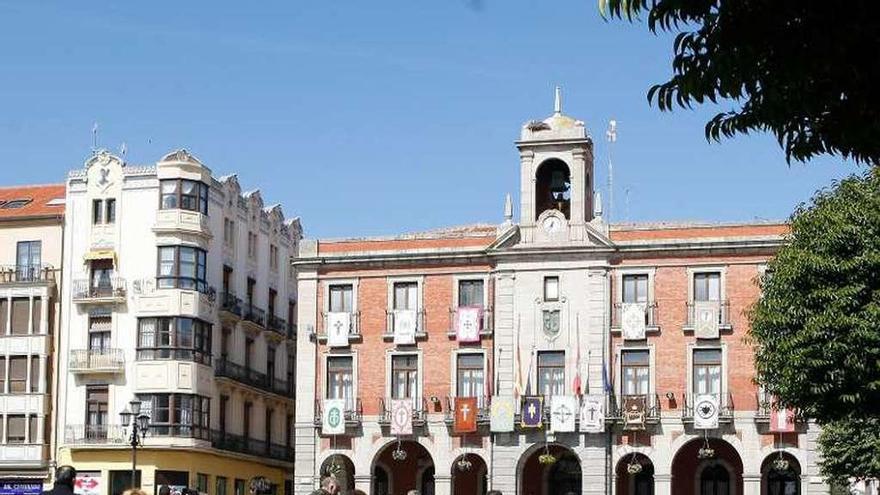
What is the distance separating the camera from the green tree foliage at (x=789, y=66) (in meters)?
11.6

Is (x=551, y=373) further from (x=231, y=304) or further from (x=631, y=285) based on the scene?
(x=231, y=304)

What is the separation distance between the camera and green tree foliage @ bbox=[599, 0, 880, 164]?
11.6 meters

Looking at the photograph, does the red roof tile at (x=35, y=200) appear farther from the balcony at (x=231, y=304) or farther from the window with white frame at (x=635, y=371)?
the window with white frame at (x=635, y=371)

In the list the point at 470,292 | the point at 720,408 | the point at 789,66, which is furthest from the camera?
the point at 470,292

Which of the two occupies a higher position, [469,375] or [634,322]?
[634,322]

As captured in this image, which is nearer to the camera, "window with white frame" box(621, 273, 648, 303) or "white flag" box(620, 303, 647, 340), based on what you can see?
"white flag" box(620, 303, 647, 340)

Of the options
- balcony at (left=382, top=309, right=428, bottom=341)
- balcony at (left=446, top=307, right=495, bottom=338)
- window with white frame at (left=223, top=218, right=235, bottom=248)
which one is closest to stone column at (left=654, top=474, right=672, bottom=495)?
balcony at (left=446, top=307, right=495, bottom=338)

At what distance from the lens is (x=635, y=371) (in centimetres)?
6519

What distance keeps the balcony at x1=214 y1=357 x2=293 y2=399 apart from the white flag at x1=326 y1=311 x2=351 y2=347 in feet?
18.4

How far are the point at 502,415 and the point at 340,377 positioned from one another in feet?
23.0

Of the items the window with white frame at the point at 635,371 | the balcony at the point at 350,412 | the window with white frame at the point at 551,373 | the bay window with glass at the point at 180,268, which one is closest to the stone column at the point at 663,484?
the window with white frame at the point at 635,371

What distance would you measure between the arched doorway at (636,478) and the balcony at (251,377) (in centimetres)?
1671

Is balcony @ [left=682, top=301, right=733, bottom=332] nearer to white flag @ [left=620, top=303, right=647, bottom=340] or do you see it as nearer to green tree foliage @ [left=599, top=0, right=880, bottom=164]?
white flag @ [left=620, top=303, right=647, bottom=340]

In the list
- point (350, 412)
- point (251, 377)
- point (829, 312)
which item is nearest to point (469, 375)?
point (350, 412)
